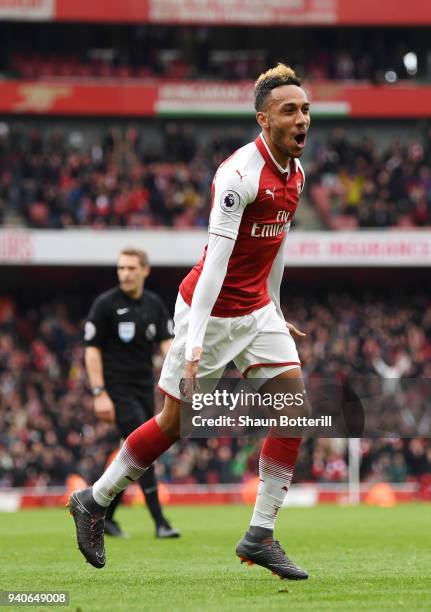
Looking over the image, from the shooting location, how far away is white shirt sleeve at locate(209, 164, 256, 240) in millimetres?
6090

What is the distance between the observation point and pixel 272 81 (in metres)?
6.32

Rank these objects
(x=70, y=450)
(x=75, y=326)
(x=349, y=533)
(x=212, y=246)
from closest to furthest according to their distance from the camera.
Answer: (x=212, y=246), (x=349, y=533), (x=70, y=450), (x=75, y=326)

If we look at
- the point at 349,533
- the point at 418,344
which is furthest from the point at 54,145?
the point at 349,533

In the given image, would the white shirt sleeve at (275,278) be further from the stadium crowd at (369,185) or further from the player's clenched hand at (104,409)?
the stadium crowd at (369,185)

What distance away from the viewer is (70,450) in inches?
897

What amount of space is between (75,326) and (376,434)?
2244 cm

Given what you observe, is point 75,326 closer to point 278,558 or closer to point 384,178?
point 384,178

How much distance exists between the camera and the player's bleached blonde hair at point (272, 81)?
20.7ft

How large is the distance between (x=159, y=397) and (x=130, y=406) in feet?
44.9

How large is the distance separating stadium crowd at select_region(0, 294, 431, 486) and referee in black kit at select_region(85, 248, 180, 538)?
10.5 m

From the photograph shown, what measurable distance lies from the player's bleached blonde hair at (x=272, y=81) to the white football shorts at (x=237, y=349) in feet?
3.45

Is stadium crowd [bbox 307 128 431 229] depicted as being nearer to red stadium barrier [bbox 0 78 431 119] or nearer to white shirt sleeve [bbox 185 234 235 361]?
red stadium barrier [bbox 0 78 431 119]

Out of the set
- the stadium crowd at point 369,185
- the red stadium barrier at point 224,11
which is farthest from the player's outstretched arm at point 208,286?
the red stadium barrier at point 224,11

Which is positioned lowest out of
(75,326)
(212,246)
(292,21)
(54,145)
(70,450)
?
(70,450)
